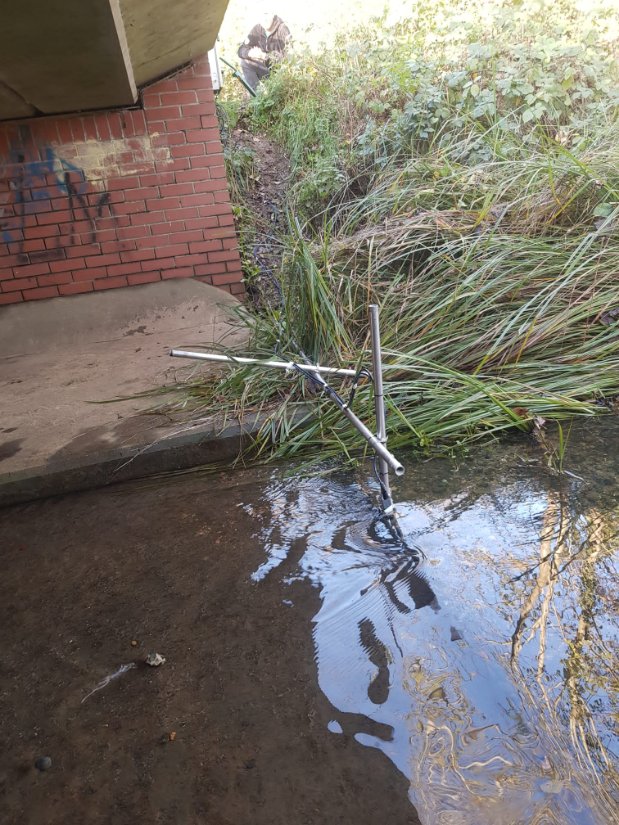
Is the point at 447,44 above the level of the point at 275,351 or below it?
above

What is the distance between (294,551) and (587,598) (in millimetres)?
1115

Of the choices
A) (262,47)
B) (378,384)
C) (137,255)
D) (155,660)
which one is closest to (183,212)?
(137,255)

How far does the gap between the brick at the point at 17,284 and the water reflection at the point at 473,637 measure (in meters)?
3.40

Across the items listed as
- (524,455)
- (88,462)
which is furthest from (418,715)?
(88,462)

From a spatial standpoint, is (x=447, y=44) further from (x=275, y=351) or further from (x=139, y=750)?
(x=139, y=750)

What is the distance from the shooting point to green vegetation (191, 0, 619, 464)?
11.1ft

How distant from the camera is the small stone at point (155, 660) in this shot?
202 centimetres

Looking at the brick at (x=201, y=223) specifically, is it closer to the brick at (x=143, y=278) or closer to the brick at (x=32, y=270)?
the brick at (x=143, y=278)

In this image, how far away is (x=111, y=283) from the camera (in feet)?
17.1

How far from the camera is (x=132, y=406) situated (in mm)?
3719

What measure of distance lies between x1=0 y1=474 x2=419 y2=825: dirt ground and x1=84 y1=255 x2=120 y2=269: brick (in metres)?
2.88

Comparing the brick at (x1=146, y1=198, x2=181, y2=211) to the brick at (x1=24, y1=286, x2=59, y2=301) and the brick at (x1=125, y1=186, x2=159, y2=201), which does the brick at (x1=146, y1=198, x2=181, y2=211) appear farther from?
the brick at (x1=24, y1=286, x2=59, y2=301)

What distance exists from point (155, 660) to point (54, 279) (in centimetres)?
401

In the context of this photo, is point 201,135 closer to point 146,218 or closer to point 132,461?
point 146,218
